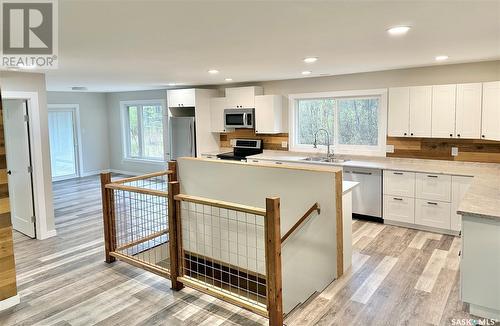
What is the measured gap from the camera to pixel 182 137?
758cm

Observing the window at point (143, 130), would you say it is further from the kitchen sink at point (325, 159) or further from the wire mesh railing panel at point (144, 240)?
the kitchen sink at point (325, 159)

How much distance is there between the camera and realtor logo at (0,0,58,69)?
2.04 meters

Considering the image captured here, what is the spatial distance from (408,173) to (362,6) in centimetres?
341

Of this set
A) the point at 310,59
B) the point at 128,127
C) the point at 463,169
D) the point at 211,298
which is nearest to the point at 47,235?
the point at 211,298

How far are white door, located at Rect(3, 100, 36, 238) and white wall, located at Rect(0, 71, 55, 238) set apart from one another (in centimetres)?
17

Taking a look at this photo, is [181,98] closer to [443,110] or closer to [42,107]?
[42,107]

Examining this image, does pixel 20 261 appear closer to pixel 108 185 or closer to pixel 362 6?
pixel 108 185

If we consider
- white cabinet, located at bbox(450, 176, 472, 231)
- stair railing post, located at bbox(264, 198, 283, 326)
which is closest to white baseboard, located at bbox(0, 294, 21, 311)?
stair railing post, located at bbox(264, 198, 283, 326)

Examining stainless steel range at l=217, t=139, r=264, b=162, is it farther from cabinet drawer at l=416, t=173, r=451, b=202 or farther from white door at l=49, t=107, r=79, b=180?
white door at l=49, t=107, r=79, b=180

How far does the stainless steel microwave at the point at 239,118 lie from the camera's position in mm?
6855

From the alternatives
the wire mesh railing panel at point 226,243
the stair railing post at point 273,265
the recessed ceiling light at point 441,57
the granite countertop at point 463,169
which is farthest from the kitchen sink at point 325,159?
the stair railing post at point 273,265

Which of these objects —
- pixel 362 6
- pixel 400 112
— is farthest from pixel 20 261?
pixel 400 112

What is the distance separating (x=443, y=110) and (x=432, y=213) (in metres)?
1.41

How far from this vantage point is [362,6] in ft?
6.91
